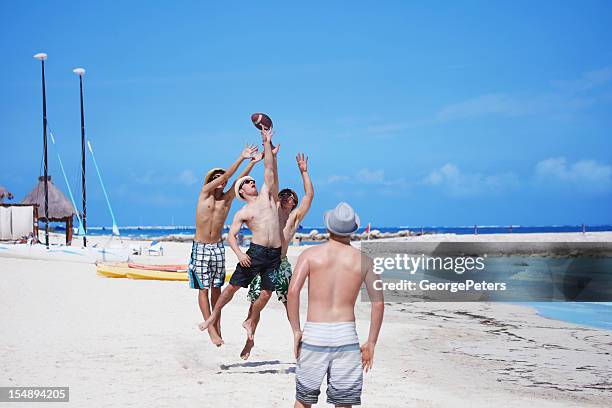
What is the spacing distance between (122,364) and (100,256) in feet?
59.0

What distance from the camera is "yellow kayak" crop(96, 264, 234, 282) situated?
→ 68.3ft

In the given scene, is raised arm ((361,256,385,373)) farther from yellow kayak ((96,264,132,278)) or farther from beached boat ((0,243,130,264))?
beached boat ((0,243,130,264))

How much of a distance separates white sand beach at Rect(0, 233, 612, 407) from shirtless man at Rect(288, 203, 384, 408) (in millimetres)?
2247

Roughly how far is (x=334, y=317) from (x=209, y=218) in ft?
12.8

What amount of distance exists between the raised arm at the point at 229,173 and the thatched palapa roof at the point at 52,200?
4715 cm

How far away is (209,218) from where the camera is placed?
8.73 m

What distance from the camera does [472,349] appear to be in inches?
447

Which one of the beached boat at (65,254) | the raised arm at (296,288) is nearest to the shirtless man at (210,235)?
the raised arm at (296,288)

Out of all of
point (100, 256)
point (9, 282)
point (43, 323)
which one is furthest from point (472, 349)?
point (100, 256)

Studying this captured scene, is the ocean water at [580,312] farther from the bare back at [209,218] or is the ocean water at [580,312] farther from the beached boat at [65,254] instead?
the beached boat at [65,254]

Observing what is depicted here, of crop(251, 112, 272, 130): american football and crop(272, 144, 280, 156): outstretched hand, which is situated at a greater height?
crop(251, 112, 272, 130): american football

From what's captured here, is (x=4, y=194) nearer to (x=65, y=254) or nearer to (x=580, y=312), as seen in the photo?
(x=65, y=254)

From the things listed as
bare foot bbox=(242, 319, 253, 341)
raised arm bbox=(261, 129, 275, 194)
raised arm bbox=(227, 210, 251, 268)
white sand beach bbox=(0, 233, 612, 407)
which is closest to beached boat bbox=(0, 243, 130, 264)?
white sand beach bbox=(0, 233, 612, 407)

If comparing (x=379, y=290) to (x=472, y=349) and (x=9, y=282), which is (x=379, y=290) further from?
(x=9, y=282)
